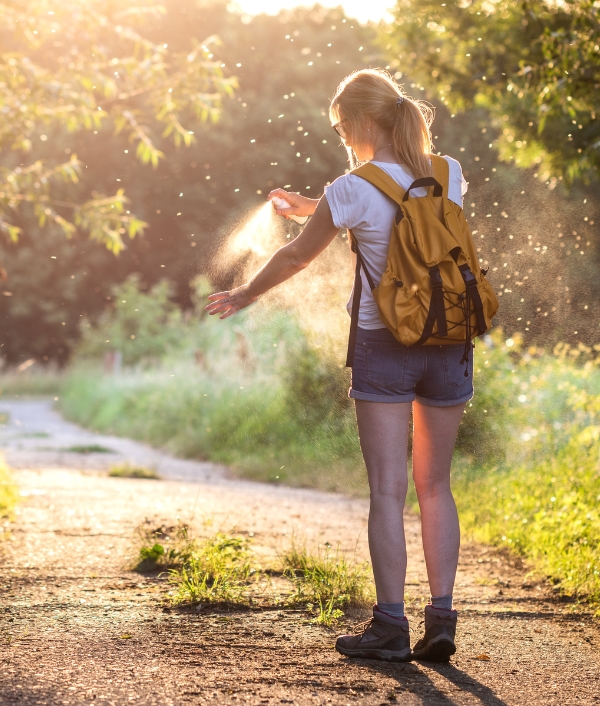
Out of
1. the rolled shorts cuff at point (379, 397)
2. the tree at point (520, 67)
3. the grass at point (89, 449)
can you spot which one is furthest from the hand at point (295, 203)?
the grass at point (89, 449)

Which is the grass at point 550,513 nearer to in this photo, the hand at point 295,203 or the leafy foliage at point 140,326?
the hand at point 295,203

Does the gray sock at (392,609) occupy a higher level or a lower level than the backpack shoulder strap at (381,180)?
lower

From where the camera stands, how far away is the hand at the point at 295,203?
3660mm

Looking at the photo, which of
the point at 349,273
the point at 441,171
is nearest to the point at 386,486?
the point at 441,171

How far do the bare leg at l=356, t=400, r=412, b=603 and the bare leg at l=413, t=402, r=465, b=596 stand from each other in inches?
4.8

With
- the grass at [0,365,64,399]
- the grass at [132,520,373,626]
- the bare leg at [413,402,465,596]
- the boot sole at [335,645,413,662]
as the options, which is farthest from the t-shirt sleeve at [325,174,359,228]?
the grass at [0,365,64,399]

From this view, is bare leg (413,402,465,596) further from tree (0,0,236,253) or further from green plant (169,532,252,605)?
tree (0,0,236,253)

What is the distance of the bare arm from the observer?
316 centimetres

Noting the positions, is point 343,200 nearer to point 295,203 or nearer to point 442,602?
point 295,203

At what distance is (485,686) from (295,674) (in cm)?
58

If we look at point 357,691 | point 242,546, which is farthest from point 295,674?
point 242,546

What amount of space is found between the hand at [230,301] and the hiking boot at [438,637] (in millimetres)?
1207

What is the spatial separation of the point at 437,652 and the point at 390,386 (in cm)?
89

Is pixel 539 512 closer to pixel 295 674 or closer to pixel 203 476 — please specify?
pixel 295 674
